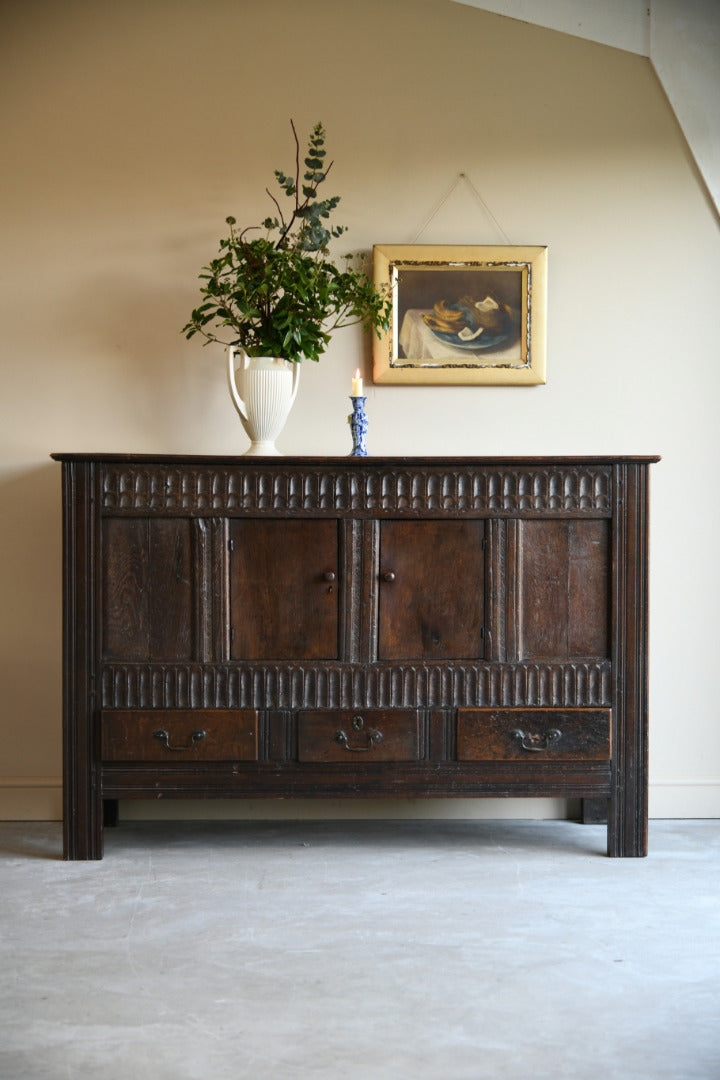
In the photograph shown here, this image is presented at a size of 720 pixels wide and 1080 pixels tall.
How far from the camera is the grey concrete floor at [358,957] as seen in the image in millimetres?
1730

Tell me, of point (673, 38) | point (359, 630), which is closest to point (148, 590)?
point (359, 630)

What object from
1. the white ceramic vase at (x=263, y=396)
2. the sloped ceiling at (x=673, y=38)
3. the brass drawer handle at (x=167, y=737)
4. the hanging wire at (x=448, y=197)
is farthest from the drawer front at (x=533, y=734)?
the sloped ceiling at (x=673, y=38)

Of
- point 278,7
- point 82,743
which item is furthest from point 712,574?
point 278,7

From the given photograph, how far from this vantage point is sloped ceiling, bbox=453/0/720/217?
3381 millimetres

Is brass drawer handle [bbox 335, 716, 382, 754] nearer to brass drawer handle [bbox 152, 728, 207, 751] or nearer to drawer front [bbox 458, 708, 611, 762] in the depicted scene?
drawer front [bbox 458, 708, 611, 762]

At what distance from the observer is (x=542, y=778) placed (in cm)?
289

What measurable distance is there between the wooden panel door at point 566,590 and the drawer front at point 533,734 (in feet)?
0.57

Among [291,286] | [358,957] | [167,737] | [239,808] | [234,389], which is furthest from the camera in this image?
[239,808]

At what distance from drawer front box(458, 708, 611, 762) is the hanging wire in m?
1.64

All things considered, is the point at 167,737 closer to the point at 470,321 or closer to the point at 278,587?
the point at 278,587

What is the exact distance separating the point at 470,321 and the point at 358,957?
211 cm

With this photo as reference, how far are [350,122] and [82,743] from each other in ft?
7.36

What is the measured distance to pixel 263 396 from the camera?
305 centimetres

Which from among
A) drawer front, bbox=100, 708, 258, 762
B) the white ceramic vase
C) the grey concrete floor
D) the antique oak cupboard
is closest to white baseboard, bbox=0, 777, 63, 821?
the grey concrete floor
